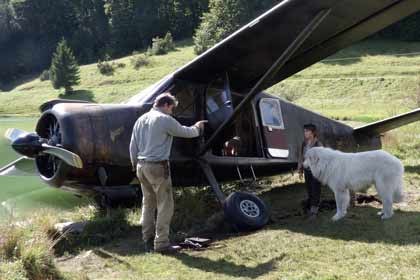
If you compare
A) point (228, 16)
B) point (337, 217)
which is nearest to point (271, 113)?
point (337, 217)

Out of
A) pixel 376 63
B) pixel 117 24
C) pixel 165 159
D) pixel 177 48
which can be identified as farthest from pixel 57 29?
pixel 165 159

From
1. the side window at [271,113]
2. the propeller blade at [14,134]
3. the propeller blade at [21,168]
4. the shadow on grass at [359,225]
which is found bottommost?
the shadow on grass at [359,225]

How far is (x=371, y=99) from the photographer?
35094 mm

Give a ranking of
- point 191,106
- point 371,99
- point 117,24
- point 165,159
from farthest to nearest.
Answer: point 117,24 < point 371,99 < point 191,106 < point 165,159

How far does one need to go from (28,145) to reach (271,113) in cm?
491

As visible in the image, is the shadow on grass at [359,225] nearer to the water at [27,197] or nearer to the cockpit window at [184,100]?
the cockpit window at [184,100]

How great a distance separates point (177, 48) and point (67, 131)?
80.2 m

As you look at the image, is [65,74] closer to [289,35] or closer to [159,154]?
[289,35]

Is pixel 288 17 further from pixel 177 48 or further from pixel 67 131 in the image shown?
Answer: pixel 177 48

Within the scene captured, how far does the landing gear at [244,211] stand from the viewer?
745 cm

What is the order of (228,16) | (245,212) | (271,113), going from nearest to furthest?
(245,212), (271,113), (228,16)

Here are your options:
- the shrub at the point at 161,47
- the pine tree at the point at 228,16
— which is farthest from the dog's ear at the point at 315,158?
the shrub at the point at 161,47

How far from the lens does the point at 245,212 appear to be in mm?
7641

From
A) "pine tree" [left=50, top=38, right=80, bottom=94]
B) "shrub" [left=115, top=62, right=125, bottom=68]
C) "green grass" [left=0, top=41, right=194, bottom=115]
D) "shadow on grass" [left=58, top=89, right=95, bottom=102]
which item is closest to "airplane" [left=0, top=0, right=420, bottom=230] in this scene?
"green grass" [left=0, top=41, right=194, bottom=115]
